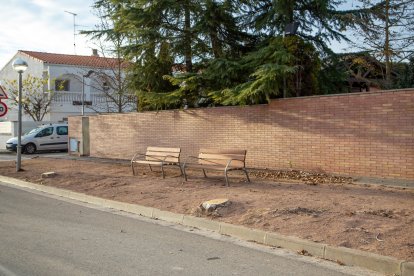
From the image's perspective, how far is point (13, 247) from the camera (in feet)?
20.6

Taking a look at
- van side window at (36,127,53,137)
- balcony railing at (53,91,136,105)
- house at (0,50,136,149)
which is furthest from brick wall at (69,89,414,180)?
balcony railing at (53,91,136,105)

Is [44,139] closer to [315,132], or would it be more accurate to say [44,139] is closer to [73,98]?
[73,98]

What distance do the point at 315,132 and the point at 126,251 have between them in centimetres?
777

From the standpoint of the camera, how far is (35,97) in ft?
113

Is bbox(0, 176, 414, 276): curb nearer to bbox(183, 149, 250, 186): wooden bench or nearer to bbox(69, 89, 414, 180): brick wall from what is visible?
bbox(183, 149, 250, 186): wooden bench

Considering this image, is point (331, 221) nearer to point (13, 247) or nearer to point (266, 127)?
point (13, 247)

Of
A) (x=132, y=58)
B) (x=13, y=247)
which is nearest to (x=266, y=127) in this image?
(x=132, y=58)

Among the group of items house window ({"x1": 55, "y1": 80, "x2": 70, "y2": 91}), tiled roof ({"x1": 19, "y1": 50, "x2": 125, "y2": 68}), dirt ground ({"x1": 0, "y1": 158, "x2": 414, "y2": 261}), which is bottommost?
dirt ground ({"x1": 0, "y1": 158, "x2": 414, "y2": 261})

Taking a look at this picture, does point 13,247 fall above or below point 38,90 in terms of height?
below

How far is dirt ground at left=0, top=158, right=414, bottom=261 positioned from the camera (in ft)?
20.9

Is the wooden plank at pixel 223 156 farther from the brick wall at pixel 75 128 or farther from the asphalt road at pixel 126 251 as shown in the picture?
the brick wall at pixel 75 128

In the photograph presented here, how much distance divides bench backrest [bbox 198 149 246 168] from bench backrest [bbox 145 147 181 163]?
0.85 m

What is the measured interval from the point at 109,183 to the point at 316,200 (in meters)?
5.82

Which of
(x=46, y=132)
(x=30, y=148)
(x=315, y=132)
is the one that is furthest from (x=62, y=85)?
(x=315, y=132)
